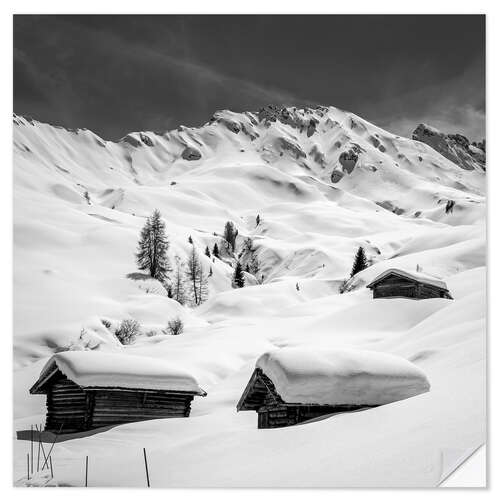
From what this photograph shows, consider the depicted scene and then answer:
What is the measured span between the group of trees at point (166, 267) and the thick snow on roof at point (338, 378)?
43.2 meters

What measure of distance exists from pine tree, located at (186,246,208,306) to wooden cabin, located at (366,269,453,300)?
30.4 meters

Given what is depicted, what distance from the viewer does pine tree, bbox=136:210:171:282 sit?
56.3 meters

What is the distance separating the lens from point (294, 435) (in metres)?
10.8

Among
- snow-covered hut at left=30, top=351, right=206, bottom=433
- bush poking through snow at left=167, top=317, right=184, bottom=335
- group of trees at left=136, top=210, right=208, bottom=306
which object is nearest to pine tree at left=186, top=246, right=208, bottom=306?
group of trees at left=136, top=210, right=208, bottom=306

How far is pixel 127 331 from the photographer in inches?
1473

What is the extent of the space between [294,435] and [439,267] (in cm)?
4648

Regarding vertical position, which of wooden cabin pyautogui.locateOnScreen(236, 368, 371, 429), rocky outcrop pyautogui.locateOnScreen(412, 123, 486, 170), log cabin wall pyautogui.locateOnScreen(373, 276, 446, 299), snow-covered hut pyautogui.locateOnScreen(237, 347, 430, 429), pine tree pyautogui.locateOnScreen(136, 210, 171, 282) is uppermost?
rocky outcrop pyautogui.locateOnScreen(412, 123, 486, 170)

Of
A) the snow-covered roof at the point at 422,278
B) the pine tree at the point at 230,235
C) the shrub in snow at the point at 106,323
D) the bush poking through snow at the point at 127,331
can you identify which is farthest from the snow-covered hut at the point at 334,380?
the pine tree at the point at 230,235

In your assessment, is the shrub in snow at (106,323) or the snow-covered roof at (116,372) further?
the shrub in snow at (106,323)

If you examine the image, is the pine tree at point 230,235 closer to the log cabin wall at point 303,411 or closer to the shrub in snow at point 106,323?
the shrub in snow at point 106,323

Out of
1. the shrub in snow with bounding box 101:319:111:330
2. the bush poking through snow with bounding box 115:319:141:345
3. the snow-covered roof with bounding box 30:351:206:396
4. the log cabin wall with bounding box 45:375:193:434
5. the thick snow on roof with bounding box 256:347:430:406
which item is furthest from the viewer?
the bush poking through snow with bounding box 115:319:141:345

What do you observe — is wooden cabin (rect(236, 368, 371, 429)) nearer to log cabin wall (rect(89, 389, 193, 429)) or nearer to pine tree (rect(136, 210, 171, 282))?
log cabin wall (rect(89, 389, 193, 429))

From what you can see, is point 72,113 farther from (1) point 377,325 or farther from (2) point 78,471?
(1) point 377,325

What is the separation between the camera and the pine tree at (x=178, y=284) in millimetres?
60006
